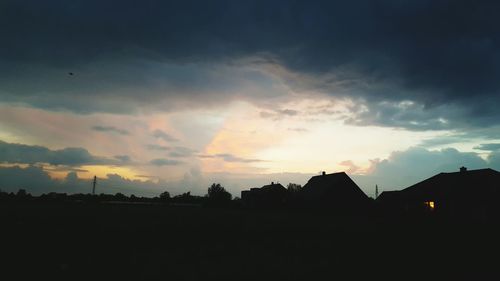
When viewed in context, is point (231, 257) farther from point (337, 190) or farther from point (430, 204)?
point (337, 190)

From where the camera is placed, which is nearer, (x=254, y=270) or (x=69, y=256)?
(x=254, y=270)

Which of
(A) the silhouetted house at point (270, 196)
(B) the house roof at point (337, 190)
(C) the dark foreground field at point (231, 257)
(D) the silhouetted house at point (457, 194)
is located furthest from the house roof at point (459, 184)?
(A) the silhouetted house at point (270, 196)

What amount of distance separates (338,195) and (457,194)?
21.6 meters

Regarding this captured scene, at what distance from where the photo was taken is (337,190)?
60719mm

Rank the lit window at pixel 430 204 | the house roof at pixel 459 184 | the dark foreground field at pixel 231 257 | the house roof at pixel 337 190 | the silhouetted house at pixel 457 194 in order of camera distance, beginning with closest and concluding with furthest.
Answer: the dark foreground field at pixel 231 257 → the silhouetted house at pixel 457 194 → the house roof at pixel 459 184 → the lit window at pixel 430 204 → the house roof at pixel 337 190

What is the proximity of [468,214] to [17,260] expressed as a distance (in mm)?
41719

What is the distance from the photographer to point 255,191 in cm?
9350

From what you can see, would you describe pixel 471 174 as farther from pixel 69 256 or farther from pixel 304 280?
pixel 69 256

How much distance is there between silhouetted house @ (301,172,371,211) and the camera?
5972 cm

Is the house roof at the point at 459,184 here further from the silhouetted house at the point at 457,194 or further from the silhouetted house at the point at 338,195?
the silhouetted house at the point at 338,195

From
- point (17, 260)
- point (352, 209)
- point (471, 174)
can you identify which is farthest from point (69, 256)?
point (352, 209)

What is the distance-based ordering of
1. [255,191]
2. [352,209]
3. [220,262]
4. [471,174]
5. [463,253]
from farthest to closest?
[255,191] → [352,209] → [471,174] → [463,253] → [220,262]

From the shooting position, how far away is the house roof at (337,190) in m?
60.2

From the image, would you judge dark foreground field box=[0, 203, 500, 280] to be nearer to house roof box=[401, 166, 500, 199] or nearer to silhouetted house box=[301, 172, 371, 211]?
house roof box=[401, 166, 500, 199]
